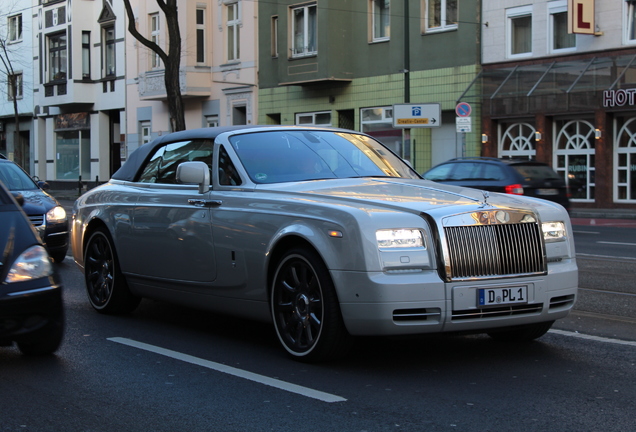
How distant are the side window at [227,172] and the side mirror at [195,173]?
13 centimetres

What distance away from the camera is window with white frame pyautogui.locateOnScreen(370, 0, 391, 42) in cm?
3328

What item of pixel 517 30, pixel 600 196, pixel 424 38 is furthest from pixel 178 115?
pixel 600 196

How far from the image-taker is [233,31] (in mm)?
39875

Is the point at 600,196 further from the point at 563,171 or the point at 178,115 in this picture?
the point at 178,115

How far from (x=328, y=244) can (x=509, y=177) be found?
1301cm

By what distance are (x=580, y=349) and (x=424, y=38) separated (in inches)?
1021

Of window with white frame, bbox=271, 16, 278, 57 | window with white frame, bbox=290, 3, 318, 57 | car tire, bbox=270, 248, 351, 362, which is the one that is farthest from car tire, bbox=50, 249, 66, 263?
window with white frame, bbox=271, 16, 278, 57

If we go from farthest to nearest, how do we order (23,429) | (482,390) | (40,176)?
1. (40,176)
2. (482,390)
3. (23,429)

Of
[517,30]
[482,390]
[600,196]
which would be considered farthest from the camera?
[517,30]

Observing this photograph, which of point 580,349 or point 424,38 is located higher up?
point 424,38

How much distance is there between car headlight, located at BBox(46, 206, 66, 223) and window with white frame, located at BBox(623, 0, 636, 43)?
63.4ft

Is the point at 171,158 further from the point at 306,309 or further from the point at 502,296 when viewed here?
the point at 502,296

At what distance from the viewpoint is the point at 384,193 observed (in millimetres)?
6586

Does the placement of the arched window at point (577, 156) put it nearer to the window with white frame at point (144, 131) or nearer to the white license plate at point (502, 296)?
the window with white frame at point (144, 131)
